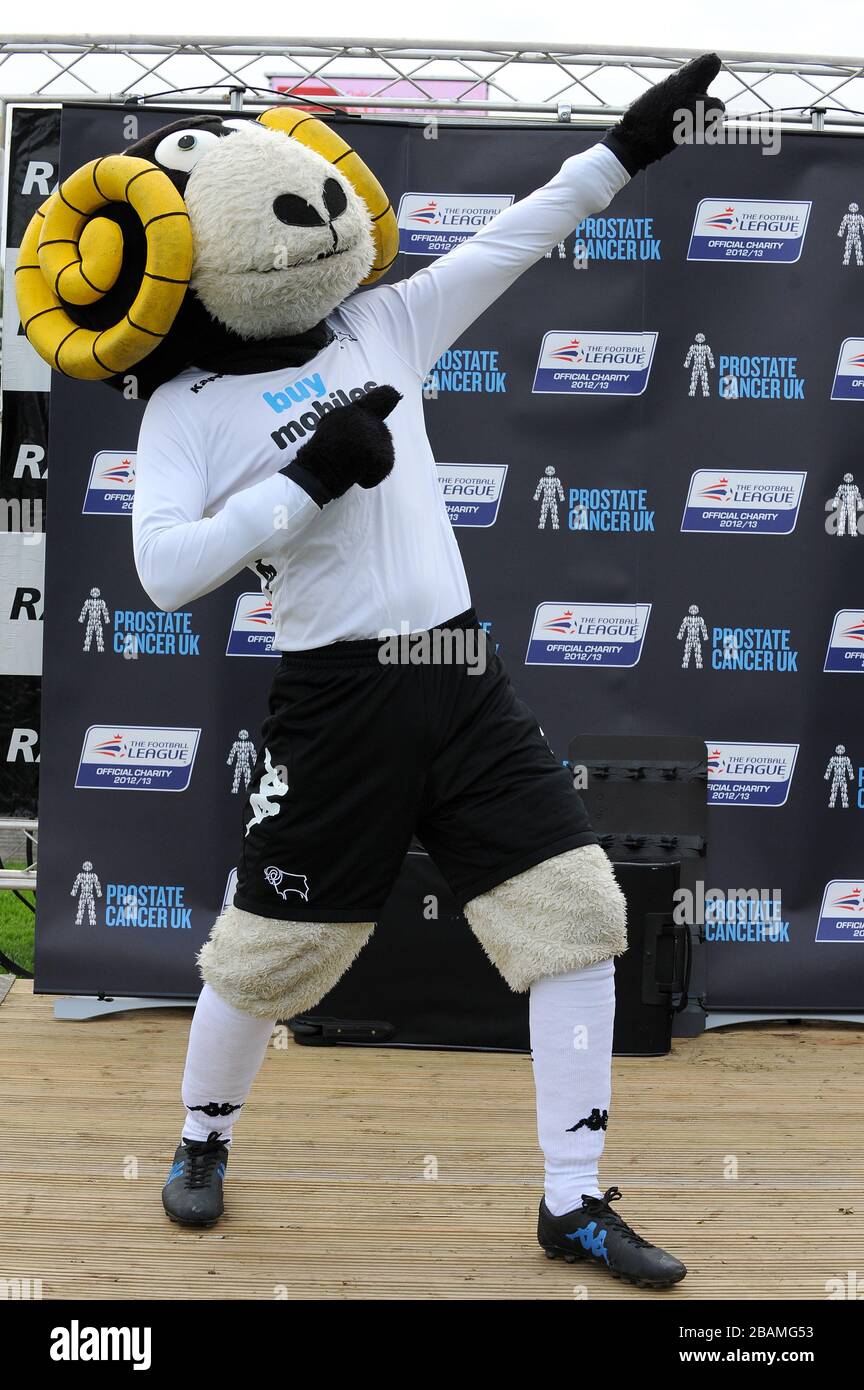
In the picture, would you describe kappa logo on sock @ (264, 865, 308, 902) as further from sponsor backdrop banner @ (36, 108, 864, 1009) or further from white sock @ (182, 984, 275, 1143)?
sponsor backdrop banner @ (36, 108, 864, 1009)

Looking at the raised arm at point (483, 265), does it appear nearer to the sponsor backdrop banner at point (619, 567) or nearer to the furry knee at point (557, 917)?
the furry knee at point (557, 917)

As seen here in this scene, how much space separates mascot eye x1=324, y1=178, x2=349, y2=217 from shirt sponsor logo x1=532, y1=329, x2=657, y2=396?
171 cm

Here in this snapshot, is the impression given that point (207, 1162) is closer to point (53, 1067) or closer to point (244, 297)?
point (53, 1067)

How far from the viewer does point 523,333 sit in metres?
3.88

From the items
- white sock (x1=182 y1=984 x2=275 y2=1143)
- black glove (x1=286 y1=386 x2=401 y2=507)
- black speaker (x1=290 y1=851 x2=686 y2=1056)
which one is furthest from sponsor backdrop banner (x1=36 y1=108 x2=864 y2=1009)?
black glove (x1=286 y1=386 x2=401 y2=507)

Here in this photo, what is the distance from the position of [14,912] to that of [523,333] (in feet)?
11.5

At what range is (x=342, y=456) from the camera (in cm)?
200

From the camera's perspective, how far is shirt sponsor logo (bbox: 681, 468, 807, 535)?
389 centimetres

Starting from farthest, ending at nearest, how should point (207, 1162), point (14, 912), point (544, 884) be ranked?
point (14, 912), point (207, 1162), point (544, 884)

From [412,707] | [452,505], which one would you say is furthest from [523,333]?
[412,707]

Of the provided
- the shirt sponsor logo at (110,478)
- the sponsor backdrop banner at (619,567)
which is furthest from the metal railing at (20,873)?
the shirt sponsor logo at (110,478)

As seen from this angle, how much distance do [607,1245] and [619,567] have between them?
2183 mm

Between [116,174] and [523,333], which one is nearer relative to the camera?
[116,174]

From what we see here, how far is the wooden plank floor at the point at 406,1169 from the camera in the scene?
219cm
